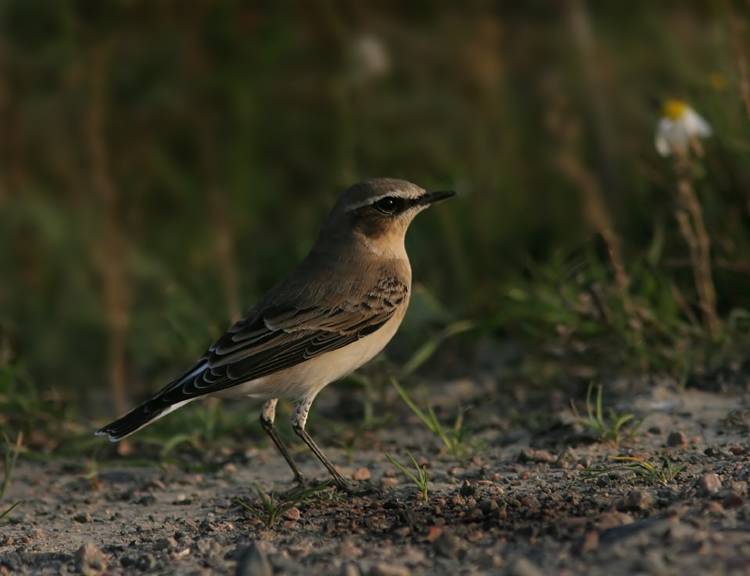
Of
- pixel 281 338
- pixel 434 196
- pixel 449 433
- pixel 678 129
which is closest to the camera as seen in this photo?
pixel 281 338

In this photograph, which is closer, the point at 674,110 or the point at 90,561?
the point at 90,561

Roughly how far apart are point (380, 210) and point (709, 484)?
3002mm

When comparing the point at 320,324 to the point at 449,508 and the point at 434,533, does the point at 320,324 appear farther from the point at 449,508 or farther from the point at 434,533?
the point at 434,533

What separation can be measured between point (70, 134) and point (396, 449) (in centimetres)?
544

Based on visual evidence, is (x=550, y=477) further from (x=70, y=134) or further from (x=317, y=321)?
(x=70, y=134)

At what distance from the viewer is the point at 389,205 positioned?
761 centimetres

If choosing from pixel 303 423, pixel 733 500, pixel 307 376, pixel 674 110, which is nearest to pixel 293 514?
pixel 307 376

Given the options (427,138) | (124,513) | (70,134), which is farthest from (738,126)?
(70,134)

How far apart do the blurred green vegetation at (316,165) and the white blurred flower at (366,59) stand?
37mm

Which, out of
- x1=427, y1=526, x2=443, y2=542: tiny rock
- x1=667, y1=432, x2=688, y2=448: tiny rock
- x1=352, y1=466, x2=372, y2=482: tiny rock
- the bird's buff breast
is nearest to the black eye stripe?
the bird's buff breast

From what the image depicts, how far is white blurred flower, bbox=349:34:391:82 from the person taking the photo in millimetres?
10484

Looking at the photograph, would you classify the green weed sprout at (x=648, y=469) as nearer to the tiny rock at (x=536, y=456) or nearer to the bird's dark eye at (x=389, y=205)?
the tiny rock at (x=536, y=456)

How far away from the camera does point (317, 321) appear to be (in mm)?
7164

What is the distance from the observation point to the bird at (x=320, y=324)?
267 inches
